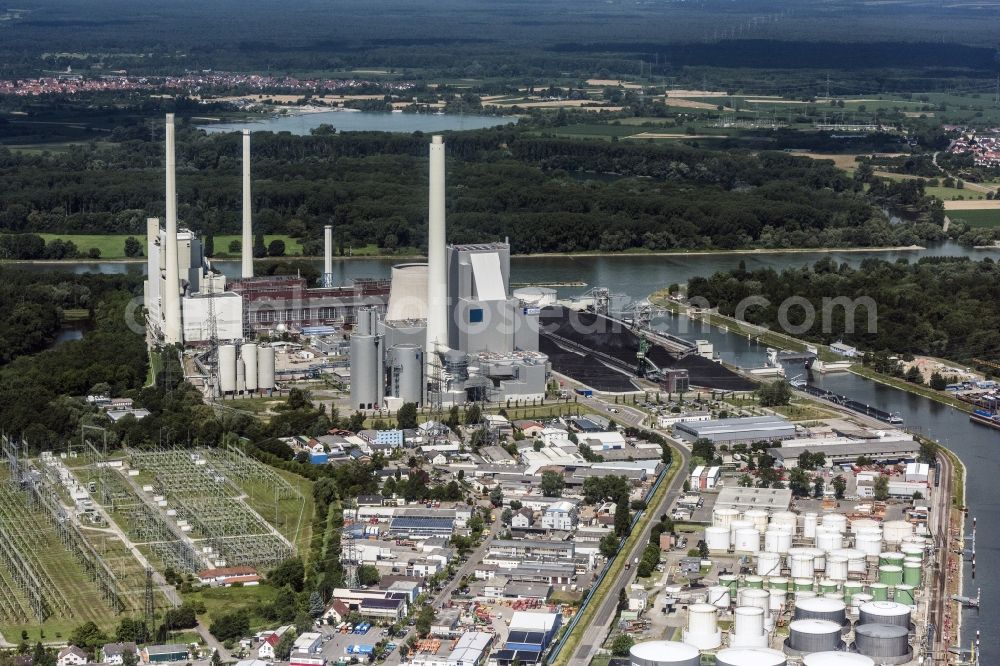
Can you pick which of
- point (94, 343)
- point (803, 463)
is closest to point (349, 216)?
point (94, 343)

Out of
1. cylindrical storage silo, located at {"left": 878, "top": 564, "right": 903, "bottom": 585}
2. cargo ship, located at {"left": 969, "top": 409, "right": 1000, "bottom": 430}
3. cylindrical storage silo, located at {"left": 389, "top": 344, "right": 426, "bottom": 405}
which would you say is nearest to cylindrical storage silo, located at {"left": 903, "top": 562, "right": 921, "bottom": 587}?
cylindrical storage silo, located at {"left": 878, "top": 564, "right": 903, "bottom": 585}

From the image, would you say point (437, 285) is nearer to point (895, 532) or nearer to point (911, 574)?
point (895, 532)

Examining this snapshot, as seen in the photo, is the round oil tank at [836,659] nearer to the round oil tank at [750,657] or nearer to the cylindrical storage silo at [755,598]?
the round oil tank at [750,657]

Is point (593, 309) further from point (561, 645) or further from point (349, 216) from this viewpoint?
point (561, 645)

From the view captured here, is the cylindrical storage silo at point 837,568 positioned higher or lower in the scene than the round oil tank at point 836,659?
lower

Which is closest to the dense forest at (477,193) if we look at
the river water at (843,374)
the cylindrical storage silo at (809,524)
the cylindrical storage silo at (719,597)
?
the river water at (843,374)

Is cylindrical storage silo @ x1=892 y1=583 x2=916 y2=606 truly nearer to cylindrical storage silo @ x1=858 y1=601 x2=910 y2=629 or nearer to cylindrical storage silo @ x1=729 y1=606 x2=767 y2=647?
cylindrical storage silo @ x1=858 y1=601 x2=910 y2=629
